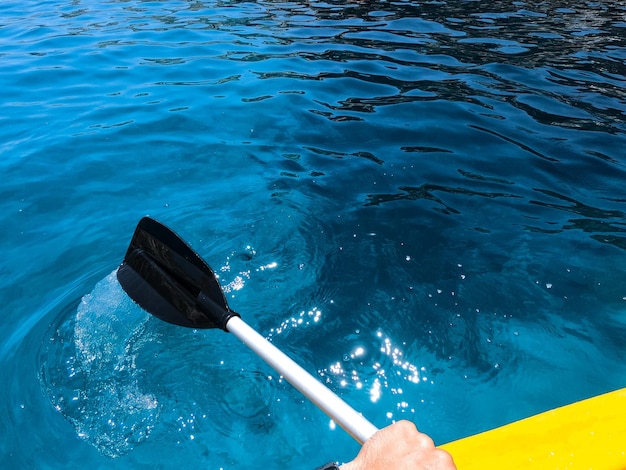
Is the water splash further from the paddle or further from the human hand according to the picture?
the human hand

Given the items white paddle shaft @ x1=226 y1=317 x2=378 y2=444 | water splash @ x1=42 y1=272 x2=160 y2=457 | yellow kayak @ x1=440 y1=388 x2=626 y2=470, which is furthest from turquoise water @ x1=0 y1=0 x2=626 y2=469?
yellow kayak @ x1=440 y1=388 x2=626 y2=470

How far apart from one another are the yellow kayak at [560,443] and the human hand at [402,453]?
355mm

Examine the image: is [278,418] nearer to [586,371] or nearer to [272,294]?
[272,294]

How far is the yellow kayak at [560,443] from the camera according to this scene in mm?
1533

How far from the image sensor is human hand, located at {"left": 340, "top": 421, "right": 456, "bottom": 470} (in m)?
1.21

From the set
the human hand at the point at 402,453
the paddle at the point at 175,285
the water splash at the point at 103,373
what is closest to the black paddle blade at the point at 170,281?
the paddle at the point at 175,285

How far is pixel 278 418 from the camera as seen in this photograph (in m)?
2.58

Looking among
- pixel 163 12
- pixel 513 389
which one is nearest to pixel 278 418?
pixel 513 389

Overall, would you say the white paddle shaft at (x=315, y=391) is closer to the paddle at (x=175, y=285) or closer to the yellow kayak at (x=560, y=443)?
the paddle at (x=175, y=285)

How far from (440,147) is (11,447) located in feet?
13.3

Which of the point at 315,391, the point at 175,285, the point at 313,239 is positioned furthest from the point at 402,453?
the point at 313,239

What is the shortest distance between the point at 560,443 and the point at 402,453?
0.64m

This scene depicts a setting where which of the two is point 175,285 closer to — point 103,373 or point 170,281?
point 170,281

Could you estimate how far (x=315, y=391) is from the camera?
1821 millimetres
